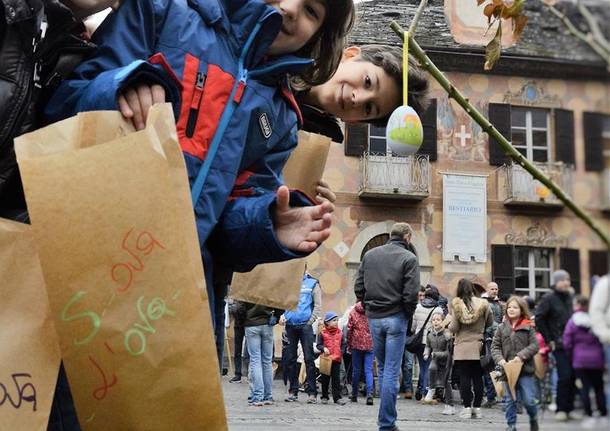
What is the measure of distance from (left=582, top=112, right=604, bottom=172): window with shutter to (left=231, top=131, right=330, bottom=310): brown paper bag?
1.41m

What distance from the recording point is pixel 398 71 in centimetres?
208

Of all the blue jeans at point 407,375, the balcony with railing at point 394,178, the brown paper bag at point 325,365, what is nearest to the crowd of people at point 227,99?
the brown paper bag at point 325,365

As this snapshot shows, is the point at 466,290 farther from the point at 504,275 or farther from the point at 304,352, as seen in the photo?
the point at 304,352

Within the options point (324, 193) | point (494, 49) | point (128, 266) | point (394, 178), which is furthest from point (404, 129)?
point (394, 178)

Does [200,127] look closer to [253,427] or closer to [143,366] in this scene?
[143,366]

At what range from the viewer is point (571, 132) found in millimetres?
540

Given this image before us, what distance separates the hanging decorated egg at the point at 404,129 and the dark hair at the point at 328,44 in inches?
15.6

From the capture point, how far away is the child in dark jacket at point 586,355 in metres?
0.47

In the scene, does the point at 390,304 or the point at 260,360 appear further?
the point at 260,360

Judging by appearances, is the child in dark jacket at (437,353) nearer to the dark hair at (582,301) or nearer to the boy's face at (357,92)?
the boy's face at (357,92)

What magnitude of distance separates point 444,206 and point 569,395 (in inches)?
573

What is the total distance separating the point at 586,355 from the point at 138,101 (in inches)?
31.8

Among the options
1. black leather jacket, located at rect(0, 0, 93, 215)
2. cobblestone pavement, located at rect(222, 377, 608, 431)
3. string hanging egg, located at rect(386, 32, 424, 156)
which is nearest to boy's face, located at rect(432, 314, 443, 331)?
cobblestone pavement, located at rect(222, 377, 608, 431)

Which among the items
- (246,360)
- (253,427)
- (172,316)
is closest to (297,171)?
(172,316)
